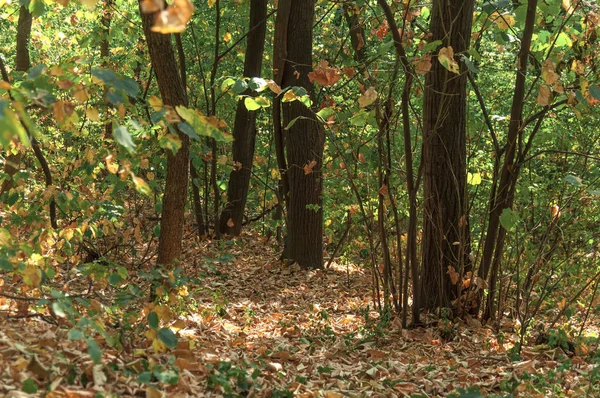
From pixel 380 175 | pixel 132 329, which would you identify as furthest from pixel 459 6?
pixel 132 329

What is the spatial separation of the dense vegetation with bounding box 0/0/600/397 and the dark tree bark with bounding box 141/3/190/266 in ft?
0.05

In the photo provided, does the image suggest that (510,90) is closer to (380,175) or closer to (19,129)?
(380,175)

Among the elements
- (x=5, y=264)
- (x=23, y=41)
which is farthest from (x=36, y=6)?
(x=23, y=41)

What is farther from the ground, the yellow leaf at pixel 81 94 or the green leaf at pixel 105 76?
the green leaf at pixel 105 76

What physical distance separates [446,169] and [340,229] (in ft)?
14.6

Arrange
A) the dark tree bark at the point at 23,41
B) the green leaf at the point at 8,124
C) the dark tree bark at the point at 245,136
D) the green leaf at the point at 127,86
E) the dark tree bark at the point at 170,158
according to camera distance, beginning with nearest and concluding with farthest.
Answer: the green leaf at the point at 8,124 < the green leaf at the point at 127,86 < the dark tree bark at the point at 170,158 < the dark tree bark at the point at 245,136 < the dark tree bark at the point at 23,41

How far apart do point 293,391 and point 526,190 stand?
2.85m

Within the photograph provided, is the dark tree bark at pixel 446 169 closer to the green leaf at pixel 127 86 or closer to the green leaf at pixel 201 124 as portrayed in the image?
the green leaf at pixel 201 124

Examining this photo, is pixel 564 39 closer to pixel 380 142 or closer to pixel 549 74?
pixel 549 74

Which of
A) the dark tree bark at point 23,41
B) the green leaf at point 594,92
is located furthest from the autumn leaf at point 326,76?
the dark tree bark at point 23,41

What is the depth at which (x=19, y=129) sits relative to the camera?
2.02 metres

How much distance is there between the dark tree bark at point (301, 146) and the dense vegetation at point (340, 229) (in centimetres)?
3

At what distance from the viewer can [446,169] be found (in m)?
5.22

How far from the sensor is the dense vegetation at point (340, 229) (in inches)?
119
